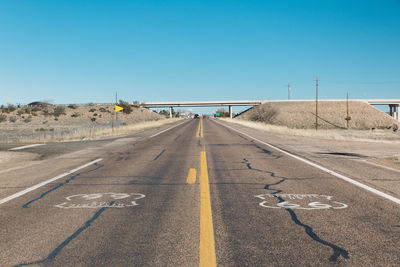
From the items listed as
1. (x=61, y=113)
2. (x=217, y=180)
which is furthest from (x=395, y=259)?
(x=61, y=113)

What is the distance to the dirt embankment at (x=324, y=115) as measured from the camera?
83819 mm

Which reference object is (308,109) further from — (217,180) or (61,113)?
(217,180)

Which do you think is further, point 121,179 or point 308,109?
point 308,109

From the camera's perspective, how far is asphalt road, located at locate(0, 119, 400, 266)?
3.21 metres

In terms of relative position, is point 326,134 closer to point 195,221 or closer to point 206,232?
point 195,221

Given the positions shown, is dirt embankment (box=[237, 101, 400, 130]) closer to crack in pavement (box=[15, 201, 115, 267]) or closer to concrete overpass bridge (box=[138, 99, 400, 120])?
concrete overpass bridge (box=[138, 99, 400, 120])

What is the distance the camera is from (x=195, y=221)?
4.29 metres

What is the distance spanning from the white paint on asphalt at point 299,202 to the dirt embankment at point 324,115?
3043 inches

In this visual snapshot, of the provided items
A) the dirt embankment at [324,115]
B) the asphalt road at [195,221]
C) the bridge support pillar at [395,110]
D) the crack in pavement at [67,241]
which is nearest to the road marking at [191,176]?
the asphalt road at [195,221]

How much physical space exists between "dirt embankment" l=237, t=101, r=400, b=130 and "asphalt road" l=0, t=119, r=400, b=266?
7704 centimetres

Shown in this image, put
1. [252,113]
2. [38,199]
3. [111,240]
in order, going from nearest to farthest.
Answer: [111,240], [38,199], [252,113]

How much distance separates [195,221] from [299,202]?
2077 millimetres

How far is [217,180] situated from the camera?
7203 millimetres

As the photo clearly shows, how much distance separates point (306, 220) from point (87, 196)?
402 centimetres
